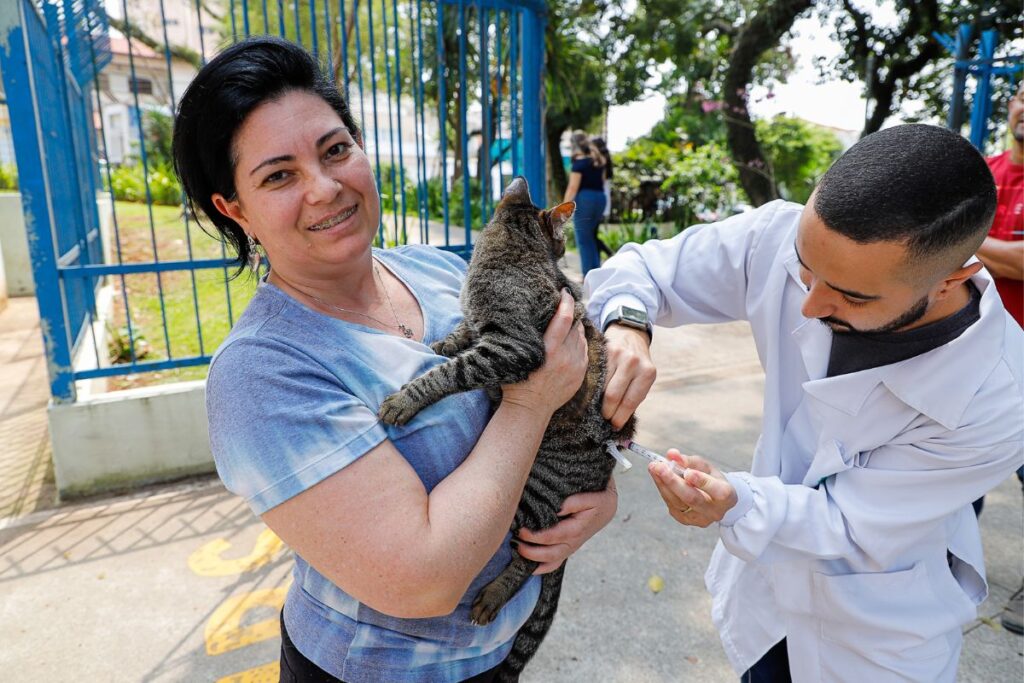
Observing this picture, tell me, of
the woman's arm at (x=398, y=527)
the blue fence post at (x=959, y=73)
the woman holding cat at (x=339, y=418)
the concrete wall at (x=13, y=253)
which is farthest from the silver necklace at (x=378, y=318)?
the concrete wall at (x=13, y=253)

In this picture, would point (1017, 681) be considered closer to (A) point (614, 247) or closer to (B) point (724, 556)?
(B) point (724, 556)

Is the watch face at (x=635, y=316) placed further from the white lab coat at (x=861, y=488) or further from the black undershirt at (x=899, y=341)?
the black undershirt at (x=899, y=341)

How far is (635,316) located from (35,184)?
3859 mm

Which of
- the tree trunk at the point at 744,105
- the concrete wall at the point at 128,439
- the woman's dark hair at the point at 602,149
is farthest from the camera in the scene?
the tree trunk at the point at 744,105

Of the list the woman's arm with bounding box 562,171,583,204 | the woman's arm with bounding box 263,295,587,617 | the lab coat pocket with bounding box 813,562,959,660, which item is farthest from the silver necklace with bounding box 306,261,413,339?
the woman's arm with bounding box 562,171,583,204

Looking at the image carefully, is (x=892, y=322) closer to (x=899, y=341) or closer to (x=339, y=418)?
(x=899, y=341)

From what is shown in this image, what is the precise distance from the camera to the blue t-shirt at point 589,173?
31.4 ft

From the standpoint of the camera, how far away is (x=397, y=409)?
1.44 metres

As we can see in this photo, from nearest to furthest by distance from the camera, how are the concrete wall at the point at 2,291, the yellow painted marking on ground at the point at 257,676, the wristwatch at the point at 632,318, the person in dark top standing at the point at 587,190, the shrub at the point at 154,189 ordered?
1. the wristwatch at the point at 632,318
2. the yellow painted marking on ground at the point at 257,676
3. the concrete wall at the point at 2,291
4. the person in dark top standing at the point at 587,190
5. the shrub at the point at 154,189

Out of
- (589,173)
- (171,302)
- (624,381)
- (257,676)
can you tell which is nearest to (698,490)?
(624,381)

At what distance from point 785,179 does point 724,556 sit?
1908 cm

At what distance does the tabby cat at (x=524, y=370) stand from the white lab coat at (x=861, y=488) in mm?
323

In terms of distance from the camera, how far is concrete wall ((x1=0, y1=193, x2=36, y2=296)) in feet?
33.7

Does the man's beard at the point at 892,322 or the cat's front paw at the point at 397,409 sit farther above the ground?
the man's beard at the point at 892,322
